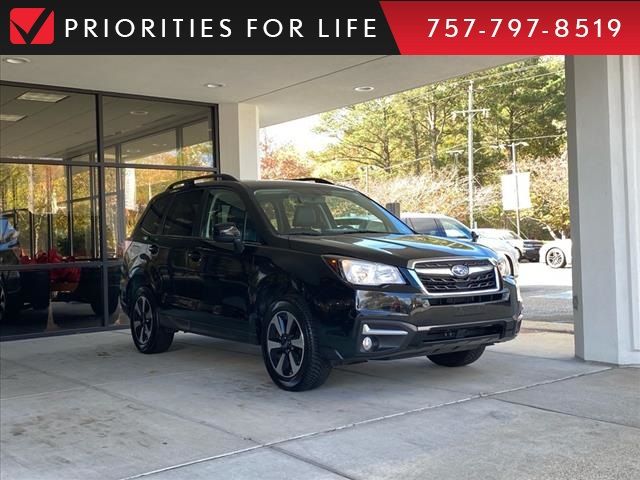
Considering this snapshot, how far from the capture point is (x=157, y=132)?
11.3 meters

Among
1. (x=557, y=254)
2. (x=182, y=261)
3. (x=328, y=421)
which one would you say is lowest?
(x=328, y=421)

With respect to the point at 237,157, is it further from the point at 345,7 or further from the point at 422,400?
the point at 422,400

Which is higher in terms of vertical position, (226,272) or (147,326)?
(226,272)

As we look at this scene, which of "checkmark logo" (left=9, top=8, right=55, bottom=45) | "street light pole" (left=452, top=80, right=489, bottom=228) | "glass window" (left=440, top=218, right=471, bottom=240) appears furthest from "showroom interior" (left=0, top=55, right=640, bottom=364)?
"street light pole" (left=452, top=80, right=489, bottom=228)

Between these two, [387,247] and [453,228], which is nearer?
[387,247]

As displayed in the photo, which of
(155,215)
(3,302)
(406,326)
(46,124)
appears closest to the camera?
(406,326)

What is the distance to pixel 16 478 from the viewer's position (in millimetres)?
4102

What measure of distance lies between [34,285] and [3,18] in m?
3.79

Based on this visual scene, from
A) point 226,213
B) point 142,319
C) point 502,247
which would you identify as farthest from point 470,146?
point 226,213

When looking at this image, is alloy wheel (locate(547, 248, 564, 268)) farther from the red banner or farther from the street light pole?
the red banner

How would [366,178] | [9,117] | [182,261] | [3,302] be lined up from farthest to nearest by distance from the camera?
[366,178] → [9,117] → [3,302] → [182,261]

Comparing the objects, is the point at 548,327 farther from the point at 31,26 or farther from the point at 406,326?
the point at 31,26

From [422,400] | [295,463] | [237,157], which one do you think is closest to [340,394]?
[422,400]

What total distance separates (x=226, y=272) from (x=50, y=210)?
4.66 metres
